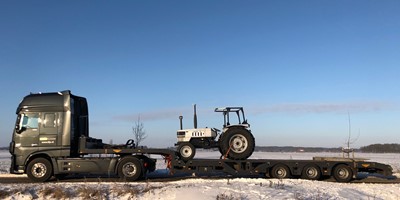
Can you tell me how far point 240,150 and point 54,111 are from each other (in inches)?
299

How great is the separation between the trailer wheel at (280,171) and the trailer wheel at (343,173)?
2.04 metres

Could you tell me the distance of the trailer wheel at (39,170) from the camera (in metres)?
14.2

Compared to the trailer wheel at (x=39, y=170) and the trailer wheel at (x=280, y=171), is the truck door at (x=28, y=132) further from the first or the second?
the trailer wheel at (x=280, y=171)

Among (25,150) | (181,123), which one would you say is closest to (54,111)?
(25,150)

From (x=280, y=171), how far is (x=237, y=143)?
6.93 ft

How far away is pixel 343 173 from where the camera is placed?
15578mm

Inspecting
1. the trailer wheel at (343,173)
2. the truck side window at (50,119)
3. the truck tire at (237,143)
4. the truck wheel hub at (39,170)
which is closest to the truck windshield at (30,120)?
A: the truck side window at (50,119)

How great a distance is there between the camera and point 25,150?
1433 centimetres

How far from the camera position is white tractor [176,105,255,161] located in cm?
1547

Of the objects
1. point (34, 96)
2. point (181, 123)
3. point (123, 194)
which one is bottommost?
point (123, 194)

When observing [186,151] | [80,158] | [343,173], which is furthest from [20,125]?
[343,173]

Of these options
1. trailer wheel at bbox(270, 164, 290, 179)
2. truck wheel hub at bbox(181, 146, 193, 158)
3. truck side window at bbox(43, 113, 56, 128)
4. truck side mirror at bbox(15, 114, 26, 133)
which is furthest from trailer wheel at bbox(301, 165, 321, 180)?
truck side mirror at bbox(15, 114, 26, 133)

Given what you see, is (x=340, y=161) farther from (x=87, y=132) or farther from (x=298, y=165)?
(x=87, y=132)

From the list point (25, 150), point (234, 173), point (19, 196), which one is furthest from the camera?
point (234, 173)
